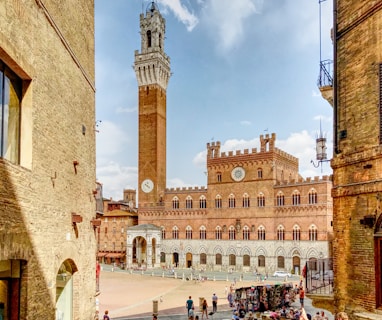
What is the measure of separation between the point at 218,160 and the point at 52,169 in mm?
42452

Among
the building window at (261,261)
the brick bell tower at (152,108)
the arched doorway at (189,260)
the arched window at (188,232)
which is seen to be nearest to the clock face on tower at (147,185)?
the brick bell tower at (152,108)

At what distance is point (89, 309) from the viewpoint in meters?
11.2

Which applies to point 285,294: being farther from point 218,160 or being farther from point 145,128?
point 145,128

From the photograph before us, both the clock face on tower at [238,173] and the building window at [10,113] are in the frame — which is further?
the clock face on tower at [238,173]

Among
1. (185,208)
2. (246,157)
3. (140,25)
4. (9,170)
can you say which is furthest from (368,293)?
(140,25)

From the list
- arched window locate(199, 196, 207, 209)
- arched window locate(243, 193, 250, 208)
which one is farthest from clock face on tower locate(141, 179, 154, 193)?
arched window locate(243, 193, 250, 208)

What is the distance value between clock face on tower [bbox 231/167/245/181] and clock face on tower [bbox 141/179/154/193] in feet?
39.1

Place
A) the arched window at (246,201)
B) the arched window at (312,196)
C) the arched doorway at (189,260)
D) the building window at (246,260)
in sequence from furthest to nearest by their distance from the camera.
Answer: the arched doorway at (189,260) → the arched window at (246,201) → the building window at (246,260) → the arched window at (312,196)

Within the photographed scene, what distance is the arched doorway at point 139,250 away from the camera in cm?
5316

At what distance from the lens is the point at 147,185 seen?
55.0m

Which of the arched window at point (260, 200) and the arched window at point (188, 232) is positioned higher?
the arched window at point (260, 200)

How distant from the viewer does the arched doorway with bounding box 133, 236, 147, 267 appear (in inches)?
2093

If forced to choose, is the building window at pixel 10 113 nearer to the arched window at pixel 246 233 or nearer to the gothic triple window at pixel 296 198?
the gothic triple window at pixel 296 198

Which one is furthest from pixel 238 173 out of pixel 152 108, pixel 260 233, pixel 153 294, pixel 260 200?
pixel 153 294
